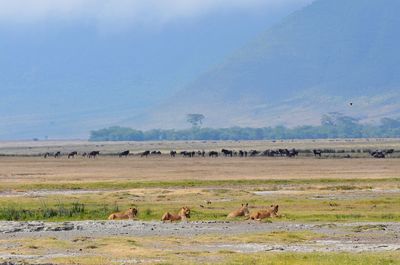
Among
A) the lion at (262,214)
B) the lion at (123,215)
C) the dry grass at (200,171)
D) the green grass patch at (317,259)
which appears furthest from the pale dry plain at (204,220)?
the lion at (123,215)

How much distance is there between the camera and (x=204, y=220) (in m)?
36.3

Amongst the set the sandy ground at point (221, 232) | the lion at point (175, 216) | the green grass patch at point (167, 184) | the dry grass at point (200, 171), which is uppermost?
the dry grass at point (200, 171)

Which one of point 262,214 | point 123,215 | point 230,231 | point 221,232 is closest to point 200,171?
point 123,215

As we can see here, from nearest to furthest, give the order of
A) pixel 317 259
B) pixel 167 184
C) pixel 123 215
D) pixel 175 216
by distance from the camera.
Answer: pixel 317 259 → pixel 175 216 → pixel 123 215 → pixel 167 184

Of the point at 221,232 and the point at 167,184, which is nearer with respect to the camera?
the point at 221,232

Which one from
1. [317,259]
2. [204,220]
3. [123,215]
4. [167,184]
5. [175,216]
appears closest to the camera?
[317,259]

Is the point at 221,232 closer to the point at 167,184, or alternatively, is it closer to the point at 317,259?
the point at 317,259

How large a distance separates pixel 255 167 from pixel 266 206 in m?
38.9

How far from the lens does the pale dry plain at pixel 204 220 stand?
2683 centimetres

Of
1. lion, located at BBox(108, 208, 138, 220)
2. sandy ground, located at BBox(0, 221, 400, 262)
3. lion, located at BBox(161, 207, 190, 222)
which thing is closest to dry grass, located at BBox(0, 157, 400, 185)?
lion, located at BBox(108, 208, 138, 220)


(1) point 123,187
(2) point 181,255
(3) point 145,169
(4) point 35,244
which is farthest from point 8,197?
(3) point 145,169

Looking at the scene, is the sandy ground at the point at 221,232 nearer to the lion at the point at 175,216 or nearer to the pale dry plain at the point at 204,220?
the pale dry plain at the point at 204,220

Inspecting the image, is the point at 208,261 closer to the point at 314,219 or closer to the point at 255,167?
the point at 314,219

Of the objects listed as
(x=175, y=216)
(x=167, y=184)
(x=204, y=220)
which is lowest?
(x=204, y=220)
